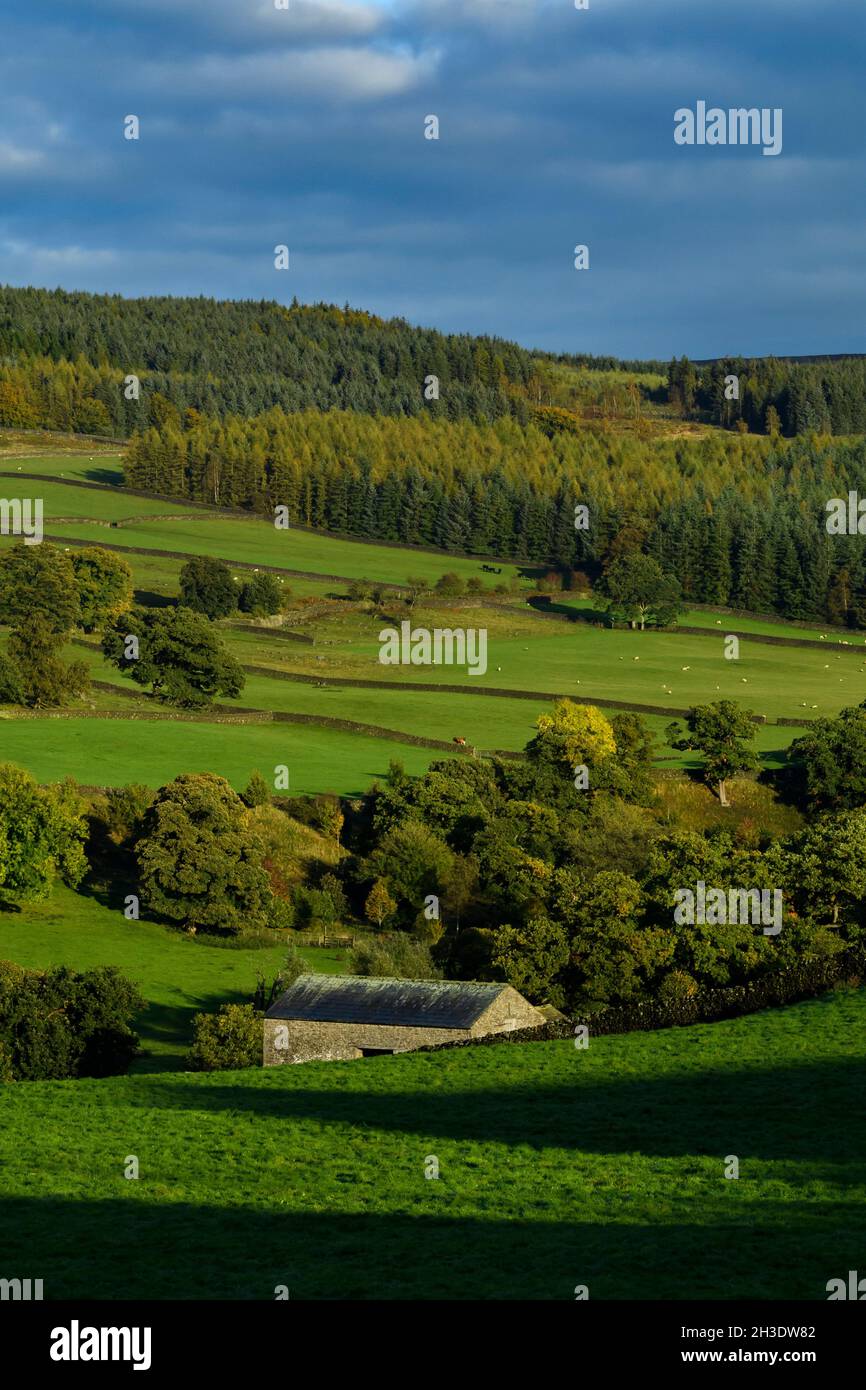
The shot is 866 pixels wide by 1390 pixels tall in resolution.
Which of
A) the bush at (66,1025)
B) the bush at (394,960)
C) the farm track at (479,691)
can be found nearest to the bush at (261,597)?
the farm track at (479,691)

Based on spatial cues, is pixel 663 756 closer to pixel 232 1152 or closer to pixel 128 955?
pixel 128 955

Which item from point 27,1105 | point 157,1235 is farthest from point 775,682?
point 157,1235

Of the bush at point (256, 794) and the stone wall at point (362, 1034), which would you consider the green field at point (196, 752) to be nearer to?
the bush at point (256, 794)

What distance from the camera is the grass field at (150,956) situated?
6234 cm

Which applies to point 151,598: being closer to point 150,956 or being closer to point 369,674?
point 369,674

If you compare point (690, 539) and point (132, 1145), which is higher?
point (690, 539)

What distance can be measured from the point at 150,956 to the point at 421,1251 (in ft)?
150

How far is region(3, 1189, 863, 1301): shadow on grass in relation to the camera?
2288 centimetres

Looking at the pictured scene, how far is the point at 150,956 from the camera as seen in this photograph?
2726 inches

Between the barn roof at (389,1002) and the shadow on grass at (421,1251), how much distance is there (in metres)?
22.2

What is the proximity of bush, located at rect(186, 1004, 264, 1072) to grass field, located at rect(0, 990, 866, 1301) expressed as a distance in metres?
6.23

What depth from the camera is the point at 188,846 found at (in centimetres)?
7556
